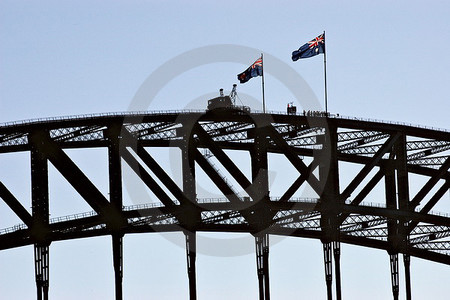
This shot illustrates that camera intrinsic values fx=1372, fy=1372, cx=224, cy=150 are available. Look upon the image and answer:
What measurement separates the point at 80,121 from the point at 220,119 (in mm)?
13537

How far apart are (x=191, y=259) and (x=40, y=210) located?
14.8m

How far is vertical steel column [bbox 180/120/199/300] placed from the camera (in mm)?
125338

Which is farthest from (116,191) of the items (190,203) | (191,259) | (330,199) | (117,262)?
(330,199)

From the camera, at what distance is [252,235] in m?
129

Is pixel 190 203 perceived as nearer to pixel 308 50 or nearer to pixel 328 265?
pixel 328 265

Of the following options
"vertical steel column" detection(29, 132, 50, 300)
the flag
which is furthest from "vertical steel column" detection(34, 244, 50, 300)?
the flag

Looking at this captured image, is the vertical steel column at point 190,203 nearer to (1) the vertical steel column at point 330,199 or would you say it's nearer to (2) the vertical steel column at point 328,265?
(1) the vertical steel column at point 330,199

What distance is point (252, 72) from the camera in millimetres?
132625

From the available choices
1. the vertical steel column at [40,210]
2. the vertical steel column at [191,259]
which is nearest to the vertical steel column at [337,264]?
the vertical steel column at [191,259]

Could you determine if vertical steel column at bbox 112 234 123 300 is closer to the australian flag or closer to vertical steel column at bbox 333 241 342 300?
vertical steel column at bbox 333 241 342 300

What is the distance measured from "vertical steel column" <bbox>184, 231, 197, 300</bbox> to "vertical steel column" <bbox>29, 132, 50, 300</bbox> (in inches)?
518

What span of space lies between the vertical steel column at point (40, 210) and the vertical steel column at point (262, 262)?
20.3 m

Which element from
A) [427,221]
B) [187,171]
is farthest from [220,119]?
[427,221]

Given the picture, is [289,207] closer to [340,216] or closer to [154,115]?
[340,216]
